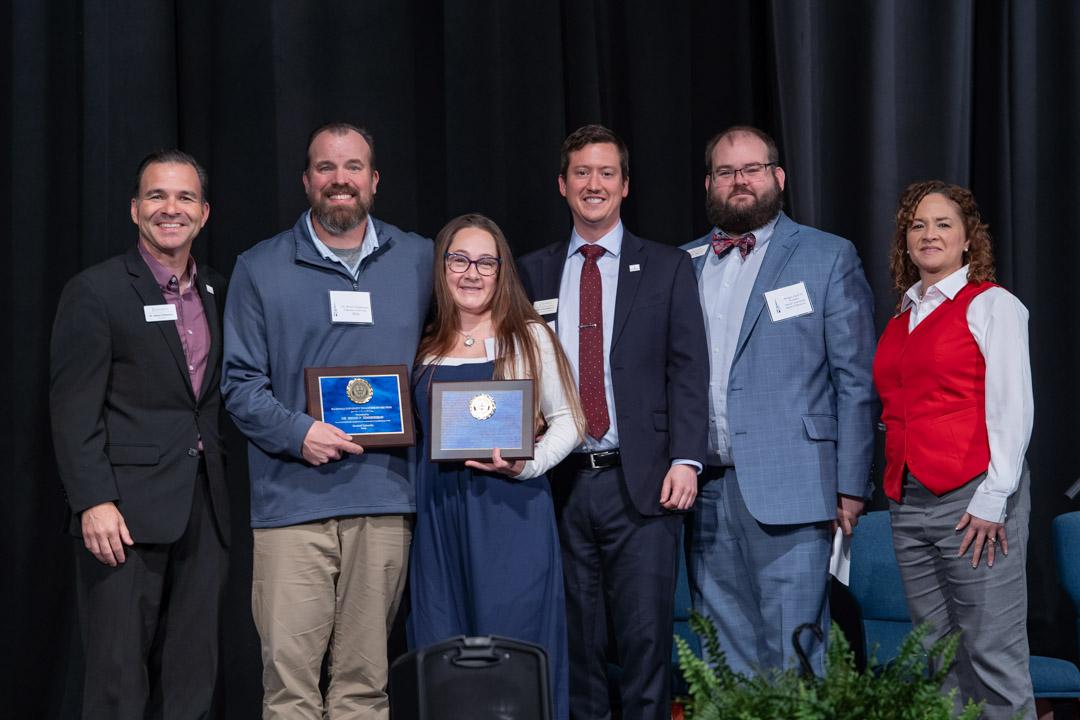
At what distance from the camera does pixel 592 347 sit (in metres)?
3.36

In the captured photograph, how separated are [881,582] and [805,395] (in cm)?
110

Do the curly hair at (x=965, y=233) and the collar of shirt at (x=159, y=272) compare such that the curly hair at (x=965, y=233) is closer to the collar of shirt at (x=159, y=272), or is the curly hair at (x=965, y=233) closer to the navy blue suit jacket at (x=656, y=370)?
the navy blue suit jacket at (x=656, y=370)

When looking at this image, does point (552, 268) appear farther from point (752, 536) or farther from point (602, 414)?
point (752, 536)

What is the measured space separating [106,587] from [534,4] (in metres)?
2.71

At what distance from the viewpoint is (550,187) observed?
4297mm

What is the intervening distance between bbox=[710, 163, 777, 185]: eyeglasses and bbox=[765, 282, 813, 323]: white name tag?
15.7 inches

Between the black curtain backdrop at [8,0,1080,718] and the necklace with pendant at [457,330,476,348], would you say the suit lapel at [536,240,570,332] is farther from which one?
the black curtain backdrop at [8,0,1080,718]

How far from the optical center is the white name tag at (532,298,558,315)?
346 centimetres

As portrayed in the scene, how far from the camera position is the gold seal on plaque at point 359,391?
3084mm

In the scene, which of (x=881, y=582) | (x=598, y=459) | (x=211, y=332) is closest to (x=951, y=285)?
(x=598, y=459)

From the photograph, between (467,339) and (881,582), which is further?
(881,582)

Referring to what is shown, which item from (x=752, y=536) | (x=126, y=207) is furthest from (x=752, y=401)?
(x=126, y=207)

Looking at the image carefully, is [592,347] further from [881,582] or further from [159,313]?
[881,582]

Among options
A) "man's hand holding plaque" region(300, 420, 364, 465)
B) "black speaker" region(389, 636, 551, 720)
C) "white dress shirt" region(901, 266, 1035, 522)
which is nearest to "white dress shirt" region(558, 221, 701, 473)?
"man's hand holding plaque" region(300, 420, 364, 465)
